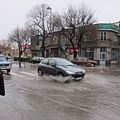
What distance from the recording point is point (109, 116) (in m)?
6.16

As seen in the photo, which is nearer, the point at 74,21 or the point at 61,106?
the point at 61,106

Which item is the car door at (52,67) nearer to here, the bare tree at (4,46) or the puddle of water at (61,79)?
the puddle of water at (61,79)

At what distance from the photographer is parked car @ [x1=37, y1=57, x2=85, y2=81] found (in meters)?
13.1

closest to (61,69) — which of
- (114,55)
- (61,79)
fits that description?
(61,79)

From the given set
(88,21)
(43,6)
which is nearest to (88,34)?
(88,21)

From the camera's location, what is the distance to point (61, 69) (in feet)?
44.2

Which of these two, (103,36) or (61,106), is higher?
(103,36)

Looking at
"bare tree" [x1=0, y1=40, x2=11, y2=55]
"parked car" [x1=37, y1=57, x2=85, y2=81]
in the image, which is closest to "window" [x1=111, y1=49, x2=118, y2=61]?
"parked car" [x1=37, y1=57, x2=85, y2=81]

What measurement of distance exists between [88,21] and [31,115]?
33438mm

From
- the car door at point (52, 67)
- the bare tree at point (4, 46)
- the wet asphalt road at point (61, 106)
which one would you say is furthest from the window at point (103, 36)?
the bare tree at point (4, 46)

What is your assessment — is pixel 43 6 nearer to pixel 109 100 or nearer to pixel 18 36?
pixel 18 36

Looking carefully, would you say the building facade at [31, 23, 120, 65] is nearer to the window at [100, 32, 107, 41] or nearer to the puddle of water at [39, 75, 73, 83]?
the window at [100, 32, 107, 41]

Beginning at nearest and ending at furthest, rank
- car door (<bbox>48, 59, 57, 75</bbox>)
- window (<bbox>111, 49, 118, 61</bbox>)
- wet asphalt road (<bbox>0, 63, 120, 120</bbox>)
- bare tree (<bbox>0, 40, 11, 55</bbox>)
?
wet asphalt road (<bbox>0, 63, 120, 120</bbox>), car door (<bbox>48, 59, 57, 75</bbox>), window (<bbox>111, 49, 118, 61</bbox>), bare tree (<bbox>0, 40, 11, 55</bbox>)

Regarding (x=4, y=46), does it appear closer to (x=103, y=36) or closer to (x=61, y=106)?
(x=103, y=36)
